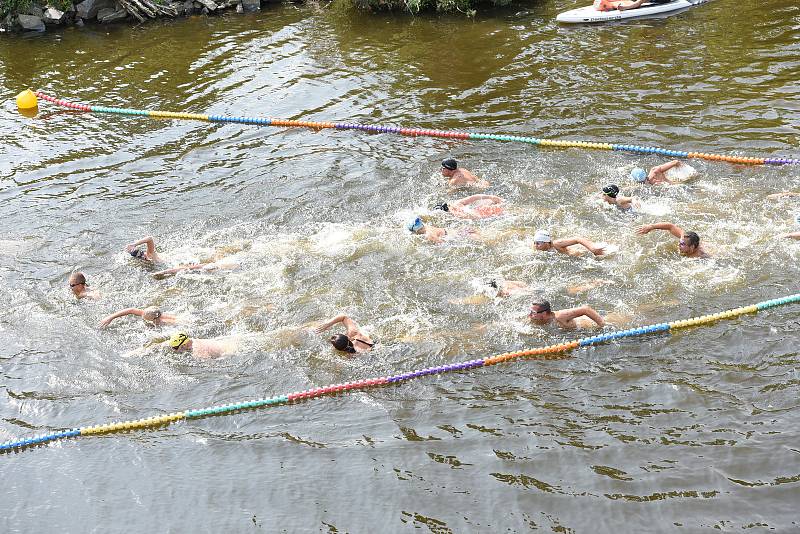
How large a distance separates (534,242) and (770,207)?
3.94m

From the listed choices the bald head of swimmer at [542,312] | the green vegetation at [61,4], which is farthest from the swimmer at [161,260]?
the green vegetation at [61,4]

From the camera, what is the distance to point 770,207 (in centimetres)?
1281

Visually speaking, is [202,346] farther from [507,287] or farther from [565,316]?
[565,316]

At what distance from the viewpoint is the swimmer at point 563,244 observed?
12130 millimetres

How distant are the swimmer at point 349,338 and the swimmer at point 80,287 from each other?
381 centimetres

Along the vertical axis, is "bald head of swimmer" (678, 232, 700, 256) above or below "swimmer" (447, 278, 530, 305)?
above

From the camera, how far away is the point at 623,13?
21547 millimetres

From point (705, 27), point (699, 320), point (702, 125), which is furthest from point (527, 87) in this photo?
point (699, 320)

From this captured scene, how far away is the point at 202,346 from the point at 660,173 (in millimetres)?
8316

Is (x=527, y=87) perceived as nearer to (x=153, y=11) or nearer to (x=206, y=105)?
(x=206, y=105)

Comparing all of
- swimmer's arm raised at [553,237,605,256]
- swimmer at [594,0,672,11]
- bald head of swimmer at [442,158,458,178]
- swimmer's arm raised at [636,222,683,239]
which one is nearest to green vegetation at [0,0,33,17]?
swimmer at [594,0,672,11]

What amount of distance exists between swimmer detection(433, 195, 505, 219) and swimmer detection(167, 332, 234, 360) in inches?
180

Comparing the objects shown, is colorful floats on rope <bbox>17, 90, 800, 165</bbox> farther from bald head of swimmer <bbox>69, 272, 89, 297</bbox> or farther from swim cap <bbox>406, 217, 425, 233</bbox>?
bald head of swimmer <bbox>69, 272, 89, 297</bbox>

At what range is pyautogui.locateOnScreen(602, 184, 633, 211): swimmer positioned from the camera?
13.1m
